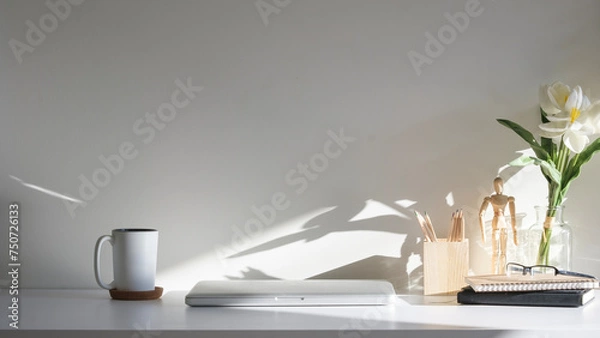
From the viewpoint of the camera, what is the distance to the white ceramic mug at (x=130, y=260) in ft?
4.93

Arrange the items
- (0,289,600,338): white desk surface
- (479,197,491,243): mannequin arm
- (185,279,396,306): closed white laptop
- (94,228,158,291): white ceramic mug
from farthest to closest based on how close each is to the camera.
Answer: (479,197,491,243): mannequin arm < (94,228,158,291): white ceramic mug < (185,279,396,306): closed white laptop < (0,289,600,338): white desk surface

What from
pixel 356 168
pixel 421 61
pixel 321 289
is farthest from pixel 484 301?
pixel 421 61

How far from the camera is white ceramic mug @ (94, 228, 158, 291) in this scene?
1504 mm

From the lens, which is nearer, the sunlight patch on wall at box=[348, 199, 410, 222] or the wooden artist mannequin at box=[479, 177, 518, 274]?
the wooden artist mannequin at box=[479, 177, 518, 274]

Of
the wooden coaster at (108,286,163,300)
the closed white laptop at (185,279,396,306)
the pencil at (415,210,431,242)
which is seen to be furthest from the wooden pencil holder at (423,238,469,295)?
the wooden coaster at (108,286,163,300)

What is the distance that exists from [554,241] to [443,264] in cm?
25

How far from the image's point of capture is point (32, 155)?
166cm

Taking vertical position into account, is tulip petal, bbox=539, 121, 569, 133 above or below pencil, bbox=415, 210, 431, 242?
above

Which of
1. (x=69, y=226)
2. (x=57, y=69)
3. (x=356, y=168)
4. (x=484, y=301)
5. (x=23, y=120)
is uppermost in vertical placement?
(x=57, y=69)

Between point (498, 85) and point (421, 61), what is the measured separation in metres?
0.18

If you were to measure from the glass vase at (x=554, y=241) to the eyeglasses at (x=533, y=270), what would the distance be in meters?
0.04

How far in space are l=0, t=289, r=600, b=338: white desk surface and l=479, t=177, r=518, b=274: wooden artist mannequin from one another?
15 centimetres

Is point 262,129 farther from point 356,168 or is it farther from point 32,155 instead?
point 32,155

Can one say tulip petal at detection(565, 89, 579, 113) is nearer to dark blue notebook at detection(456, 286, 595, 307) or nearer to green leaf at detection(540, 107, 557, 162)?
green leaf at detection(540, 107, 557, 162)
